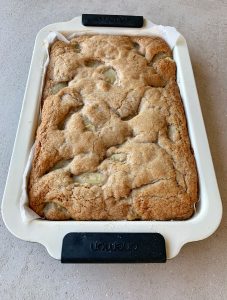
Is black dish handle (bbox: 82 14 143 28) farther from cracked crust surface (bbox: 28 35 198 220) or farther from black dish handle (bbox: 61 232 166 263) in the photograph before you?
black dish handle (bbox: 61 232 166 263)

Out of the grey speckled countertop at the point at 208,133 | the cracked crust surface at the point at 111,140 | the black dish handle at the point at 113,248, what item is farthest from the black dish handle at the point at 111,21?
the black dish handle at the point at 113,248

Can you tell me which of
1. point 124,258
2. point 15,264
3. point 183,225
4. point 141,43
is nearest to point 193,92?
point 141,43

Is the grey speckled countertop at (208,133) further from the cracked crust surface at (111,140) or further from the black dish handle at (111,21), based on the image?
the black dish handle at (111,21)

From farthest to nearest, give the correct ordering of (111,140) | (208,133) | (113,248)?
(208,133), (111,140), (113,248)

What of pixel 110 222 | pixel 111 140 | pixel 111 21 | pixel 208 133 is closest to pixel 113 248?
pixel 110 222

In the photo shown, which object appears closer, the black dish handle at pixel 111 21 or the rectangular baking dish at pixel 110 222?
the rectangular baking dish at pixel 110 222

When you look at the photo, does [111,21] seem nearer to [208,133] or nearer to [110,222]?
[208,133]
